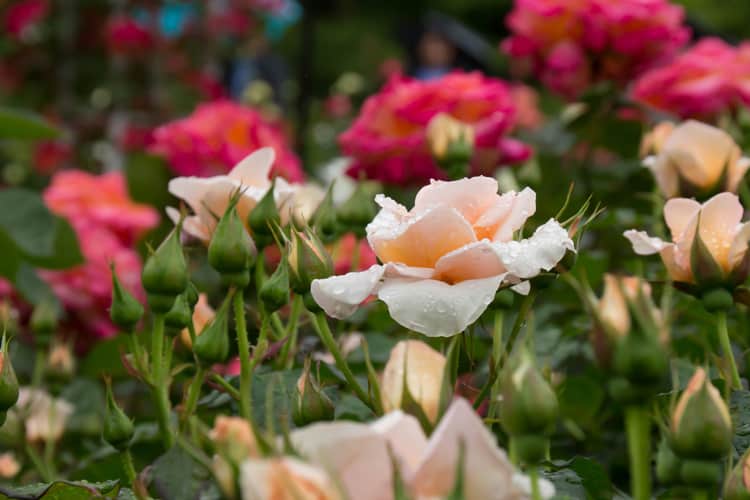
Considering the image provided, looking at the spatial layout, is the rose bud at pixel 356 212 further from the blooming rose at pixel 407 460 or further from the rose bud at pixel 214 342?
the blooming rose at pixel 407 460

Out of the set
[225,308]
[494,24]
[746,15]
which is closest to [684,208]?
[225,308]

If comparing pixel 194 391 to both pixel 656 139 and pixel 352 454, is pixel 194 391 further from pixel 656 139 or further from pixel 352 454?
pixel 656 139

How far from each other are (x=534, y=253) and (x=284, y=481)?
21cm

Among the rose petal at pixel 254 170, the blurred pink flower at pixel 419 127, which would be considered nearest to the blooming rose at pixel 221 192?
the rose petal at pixel 254 170

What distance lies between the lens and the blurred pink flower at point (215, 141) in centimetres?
140

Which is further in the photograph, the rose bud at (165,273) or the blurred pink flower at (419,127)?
the blurred pink flower at (419,127)

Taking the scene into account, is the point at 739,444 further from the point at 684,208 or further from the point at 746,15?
the point at 746,15

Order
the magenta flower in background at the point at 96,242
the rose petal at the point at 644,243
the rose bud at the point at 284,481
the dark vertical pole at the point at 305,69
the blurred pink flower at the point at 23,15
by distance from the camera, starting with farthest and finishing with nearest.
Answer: the blurred pink flower at the point at 23,15 < the dark vertical pole at the point at 305,69 < the magenta flower in background at the point at 96,242 < the rose petal at the point at 644,243 < the rose bud at the point at 284,481

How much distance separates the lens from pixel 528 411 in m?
0.38

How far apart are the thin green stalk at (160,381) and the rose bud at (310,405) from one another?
87mm

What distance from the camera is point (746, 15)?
7.36m

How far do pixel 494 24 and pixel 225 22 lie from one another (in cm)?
511

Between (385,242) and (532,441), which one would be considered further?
(385,242)

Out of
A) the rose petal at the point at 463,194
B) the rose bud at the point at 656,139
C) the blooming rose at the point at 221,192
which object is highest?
the rose petal at the point at 463,194
